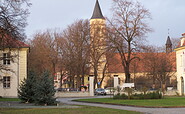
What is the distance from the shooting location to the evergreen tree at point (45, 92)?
2727 centimetres

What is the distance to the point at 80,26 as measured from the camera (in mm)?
61625

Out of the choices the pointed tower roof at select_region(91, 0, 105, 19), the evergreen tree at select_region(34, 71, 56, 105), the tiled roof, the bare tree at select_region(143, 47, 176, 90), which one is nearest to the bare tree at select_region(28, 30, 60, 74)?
the bare tree at select_region(143, 47, 176, 90)

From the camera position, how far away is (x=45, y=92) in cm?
2758

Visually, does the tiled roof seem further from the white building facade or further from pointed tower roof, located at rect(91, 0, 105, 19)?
pointed tower roof, located at rect(91, 0, 105, 19)

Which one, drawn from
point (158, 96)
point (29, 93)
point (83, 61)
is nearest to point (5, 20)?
point (29, 93)

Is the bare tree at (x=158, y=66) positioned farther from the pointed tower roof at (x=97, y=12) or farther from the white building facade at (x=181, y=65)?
the pointed tower roof at (x=97, y=12)

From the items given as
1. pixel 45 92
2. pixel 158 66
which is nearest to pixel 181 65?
pixel 158 66

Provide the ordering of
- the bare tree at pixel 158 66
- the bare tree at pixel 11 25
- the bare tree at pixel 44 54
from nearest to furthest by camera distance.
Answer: the bare tree at pixel 11 25, the bare tree at pixel 44 54, the bare tree at pixel 158 66

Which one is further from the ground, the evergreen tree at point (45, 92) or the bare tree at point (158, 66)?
the bare tree at point (158, 66)

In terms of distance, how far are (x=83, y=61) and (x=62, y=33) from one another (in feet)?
32.3

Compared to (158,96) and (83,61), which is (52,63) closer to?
(83,61)

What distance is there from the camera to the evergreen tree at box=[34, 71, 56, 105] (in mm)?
27266

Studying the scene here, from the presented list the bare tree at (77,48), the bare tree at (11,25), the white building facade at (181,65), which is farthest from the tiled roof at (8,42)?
the bare tree at (77,48)

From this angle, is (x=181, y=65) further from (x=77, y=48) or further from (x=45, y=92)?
(x=45, y=92)
